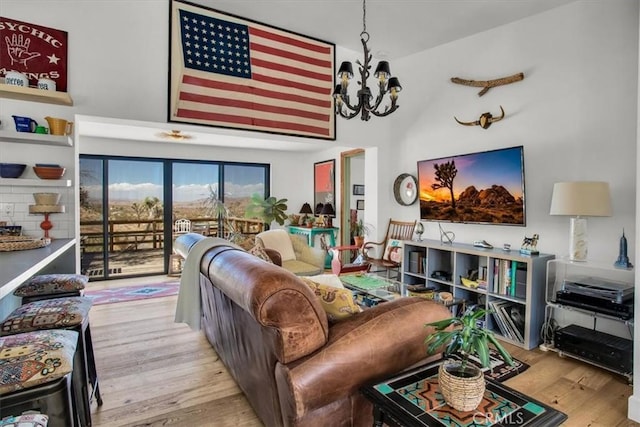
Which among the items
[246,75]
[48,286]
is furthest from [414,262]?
[48,286]

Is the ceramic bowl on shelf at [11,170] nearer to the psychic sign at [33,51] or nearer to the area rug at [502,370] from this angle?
the psychic sign at [33,51]

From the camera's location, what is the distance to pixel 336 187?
21.5ft

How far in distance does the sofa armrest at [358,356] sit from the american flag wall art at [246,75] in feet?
9.22

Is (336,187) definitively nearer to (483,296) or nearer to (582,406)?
(483,296)

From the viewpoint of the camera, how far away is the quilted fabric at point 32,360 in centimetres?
118

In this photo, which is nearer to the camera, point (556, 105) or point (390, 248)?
point (556, 105)

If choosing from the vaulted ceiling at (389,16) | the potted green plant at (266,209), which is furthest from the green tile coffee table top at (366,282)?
the potted green plant at (266,209)

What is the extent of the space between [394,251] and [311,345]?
11.1 feet

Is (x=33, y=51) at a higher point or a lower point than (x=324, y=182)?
higher

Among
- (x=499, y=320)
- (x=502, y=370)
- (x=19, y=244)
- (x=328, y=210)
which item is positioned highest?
(x=328, y=210)

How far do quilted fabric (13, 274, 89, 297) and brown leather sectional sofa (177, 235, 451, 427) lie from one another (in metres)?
1.15

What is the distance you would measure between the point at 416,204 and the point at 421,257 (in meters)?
0.84

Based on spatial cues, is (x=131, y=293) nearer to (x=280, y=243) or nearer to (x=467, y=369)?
(x=280, y=243)

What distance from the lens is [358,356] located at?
1512 millimetres
